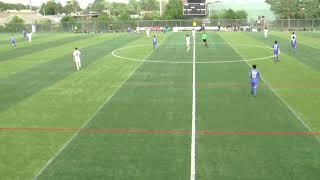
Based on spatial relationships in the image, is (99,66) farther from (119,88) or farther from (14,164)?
(14,164)

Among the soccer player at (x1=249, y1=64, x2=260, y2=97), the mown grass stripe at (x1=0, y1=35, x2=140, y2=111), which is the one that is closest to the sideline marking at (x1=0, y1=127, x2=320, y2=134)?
the mown grass stripe at (x1=0, y1=35, x2=140, y2=111)

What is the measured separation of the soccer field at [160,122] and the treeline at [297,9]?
244 ft

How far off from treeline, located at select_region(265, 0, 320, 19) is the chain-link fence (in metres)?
15.8

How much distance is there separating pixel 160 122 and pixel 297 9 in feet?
333

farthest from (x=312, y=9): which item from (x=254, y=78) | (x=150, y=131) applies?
(x=150, y=131)

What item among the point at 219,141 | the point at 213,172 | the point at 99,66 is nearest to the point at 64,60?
the point at 99,66

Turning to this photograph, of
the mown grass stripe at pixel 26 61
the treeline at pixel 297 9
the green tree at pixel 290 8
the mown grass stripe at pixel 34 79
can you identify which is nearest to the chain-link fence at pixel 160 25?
the treeline at pixel 297 9

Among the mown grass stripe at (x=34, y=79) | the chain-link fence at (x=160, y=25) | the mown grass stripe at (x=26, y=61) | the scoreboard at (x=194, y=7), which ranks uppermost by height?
the scoreboard at (x=194, y=7)

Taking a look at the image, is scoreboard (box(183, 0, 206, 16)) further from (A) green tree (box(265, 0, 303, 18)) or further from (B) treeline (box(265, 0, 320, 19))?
(A) green tree (box(265, 0, 303, 18))

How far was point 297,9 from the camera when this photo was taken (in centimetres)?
11206

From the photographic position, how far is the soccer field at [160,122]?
43.8 ft

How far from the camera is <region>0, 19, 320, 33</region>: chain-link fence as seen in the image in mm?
88062

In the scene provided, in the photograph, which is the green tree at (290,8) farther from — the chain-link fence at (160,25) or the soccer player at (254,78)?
the soccer player at (254,78)

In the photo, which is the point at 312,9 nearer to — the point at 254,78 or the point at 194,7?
the point at 194,7
